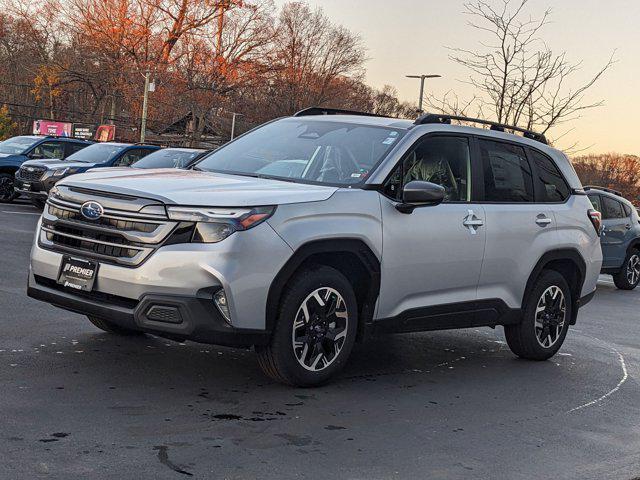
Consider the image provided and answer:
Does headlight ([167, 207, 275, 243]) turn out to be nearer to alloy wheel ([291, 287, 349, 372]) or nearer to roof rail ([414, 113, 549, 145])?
alloy wheel ([291, 287, 349, 372])

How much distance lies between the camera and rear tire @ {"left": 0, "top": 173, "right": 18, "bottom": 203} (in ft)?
77.2

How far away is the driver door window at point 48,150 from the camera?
24094 millimetres

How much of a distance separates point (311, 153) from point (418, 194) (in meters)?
0.86

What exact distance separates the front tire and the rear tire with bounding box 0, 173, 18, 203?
18984mm

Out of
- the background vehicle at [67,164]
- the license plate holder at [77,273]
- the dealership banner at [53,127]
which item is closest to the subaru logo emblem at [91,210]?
the license plate holder at [77,273]

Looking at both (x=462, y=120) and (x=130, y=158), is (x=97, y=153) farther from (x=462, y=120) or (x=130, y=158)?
(x=462, y=120)

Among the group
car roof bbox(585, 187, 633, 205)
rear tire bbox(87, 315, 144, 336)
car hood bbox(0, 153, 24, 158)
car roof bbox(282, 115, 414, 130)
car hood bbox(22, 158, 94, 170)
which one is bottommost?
rear tire bbox(87, 315, 144, 336)

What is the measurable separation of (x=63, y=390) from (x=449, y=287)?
2.75 meters

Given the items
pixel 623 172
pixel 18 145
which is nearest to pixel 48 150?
pixel 18 145

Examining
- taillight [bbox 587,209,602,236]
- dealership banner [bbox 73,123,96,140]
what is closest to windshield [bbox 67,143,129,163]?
taillight [bbox 587,209,602,236]

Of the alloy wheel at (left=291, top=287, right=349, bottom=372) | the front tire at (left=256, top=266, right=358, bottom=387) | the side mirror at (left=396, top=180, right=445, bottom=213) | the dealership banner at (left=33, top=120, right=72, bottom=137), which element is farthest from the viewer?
the dealership banner at (left=33, top=120, right=72, bottom=137)

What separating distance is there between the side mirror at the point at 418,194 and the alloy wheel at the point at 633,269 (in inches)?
458

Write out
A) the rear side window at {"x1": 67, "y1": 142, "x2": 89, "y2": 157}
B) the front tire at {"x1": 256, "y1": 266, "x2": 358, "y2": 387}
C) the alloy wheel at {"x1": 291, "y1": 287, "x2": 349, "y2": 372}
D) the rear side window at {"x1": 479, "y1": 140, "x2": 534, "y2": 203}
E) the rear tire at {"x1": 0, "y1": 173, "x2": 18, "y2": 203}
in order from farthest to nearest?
the rear side window at {"x1": 67, "y1": 142, "x2": 89, "y2": 157}, the rear tire at {"x1": 0, "y1": 173, "x2": 18, "y2": 203}, the rear side window at {"x1": 479, "y1": 140, "x2": 534, "y2": 203}, the alloy wheel at {"x1": 291, "y1": 287, "x2": 349, "y2": 372}, the front tire at {"x1": 256, "y1": 266, "x2": 358, "y2": 387}

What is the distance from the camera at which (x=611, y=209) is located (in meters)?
17.3
